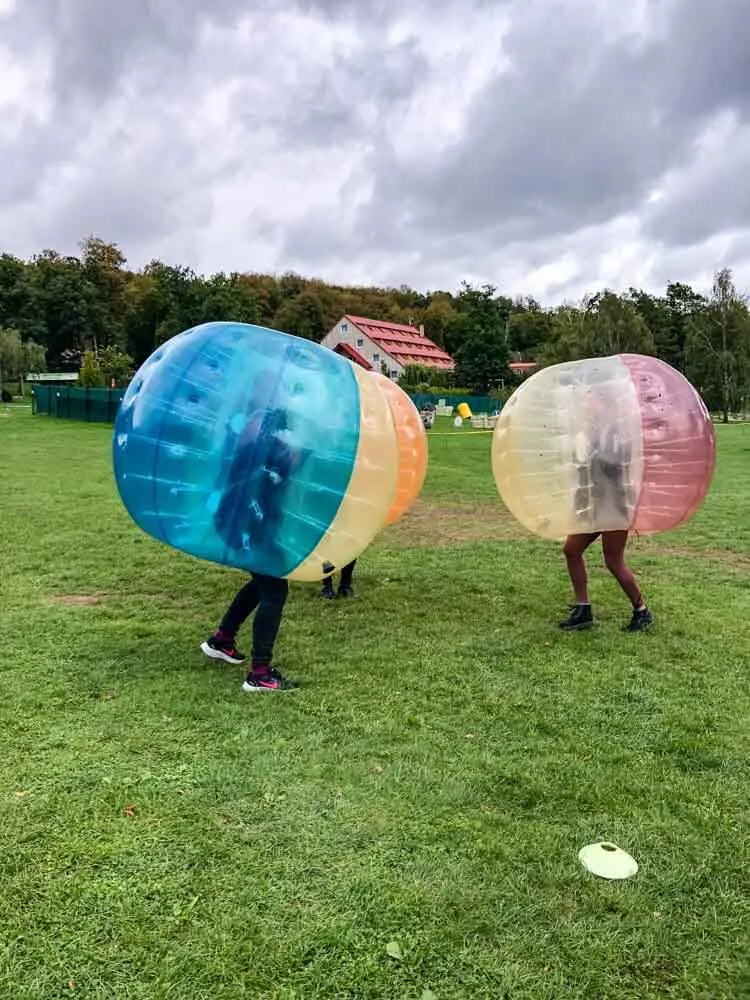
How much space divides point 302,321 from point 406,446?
7674 cm

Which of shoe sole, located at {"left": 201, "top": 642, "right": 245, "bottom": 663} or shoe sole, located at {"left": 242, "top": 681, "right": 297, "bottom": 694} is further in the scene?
shoe sole, located at {"left": 201, "top": 642, "right": 245, "bottom": 663}

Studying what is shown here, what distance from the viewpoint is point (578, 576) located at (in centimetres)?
616

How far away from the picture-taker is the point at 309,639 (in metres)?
5.86

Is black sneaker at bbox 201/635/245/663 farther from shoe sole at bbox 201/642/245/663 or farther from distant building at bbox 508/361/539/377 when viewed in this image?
distant building at bbox 508/361/539/377

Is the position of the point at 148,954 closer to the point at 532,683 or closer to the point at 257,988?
the point at 257,988

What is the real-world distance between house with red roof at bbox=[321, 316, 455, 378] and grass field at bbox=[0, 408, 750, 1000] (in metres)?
66.5

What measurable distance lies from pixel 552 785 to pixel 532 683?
1.34 meters

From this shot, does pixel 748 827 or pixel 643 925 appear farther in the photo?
pixel 748 827

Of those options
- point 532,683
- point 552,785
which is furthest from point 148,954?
point 532,683

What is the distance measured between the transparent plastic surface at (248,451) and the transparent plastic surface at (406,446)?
76.9 inches

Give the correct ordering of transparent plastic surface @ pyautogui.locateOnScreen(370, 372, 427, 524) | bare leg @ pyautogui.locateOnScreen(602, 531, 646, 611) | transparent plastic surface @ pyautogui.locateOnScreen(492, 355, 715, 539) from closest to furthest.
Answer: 1. transparent plastic surface @ pyautogui.locateOnScreen(492, 355, 715, 539)
2. bare leg @ pyautogui.locateOnScreen(602, 531, 646, 611)
3. transparent plastic surface @ pyautogui.locateOnScreen(370, 372, 427, 524)

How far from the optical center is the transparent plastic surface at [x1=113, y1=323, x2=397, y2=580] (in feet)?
14.0

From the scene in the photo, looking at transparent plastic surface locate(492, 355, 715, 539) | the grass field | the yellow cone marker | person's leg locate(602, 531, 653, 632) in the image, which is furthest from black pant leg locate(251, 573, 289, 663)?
person's leg locate(602, 531, 653, 632)

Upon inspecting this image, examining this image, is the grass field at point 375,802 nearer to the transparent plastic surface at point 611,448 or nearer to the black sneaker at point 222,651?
the black sneaker at point 222,651
